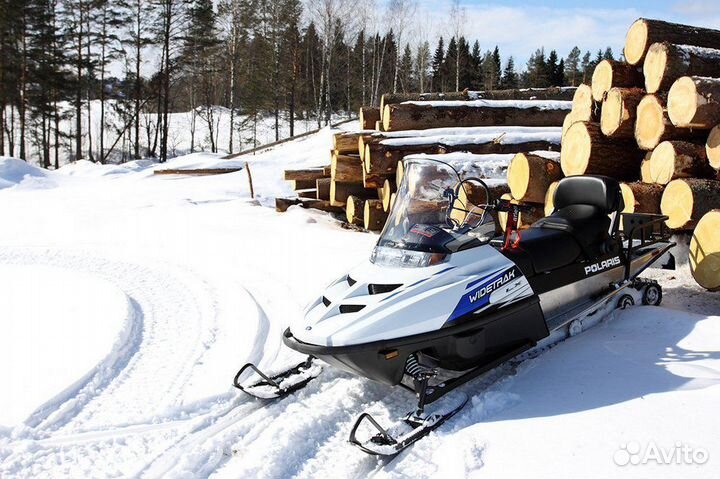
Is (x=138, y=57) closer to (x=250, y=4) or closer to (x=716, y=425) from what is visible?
(x=250, y=4)

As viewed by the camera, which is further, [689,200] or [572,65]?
[572,65]

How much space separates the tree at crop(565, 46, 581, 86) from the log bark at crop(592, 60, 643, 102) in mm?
48878

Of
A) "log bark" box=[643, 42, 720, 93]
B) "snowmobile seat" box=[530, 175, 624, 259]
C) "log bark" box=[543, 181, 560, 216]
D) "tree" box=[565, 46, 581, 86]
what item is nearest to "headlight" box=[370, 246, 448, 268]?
"snowmobile seat" box=[530, 175, 624, 259]

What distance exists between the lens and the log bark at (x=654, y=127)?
18.4ft

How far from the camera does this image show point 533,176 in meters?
6.46

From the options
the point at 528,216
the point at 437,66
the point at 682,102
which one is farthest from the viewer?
the point at 437,66

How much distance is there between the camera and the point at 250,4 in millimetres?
33438

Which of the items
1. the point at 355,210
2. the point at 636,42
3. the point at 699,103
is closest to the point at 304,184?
the point at 355,210

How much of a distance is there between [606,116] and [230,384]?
4933 mm

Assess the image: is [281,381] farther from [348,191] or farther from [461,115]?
[461,115]

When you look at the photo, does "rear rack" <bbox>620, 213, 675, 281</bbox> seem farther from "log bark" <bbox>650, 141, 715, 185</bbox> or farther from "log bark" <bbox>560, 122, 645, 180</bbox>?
"log bark" <bbox>560, 122, 645, 180</bbox>

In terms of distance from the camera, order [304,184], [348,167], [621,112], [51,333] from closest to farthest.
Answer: [51,333] → [621,112] → [348,167] → [304,184]

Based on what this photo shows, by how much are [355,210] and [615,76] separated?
16.3 feet

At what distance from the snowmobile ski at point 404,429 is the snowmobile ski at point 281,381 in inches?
21.3
